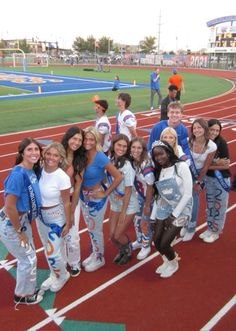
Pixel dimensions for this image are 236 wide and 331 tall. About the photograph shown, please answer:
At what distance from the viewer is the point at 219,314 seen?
145 inches

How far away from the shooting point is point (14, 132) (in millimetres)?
11805

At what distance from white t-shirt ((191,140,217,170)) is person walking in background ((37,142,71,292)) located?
1.92 metres

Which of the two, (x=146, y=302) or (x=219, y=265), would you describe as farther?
(x=219, y=265)

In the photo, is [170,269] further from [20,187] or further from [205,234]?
[20,187]

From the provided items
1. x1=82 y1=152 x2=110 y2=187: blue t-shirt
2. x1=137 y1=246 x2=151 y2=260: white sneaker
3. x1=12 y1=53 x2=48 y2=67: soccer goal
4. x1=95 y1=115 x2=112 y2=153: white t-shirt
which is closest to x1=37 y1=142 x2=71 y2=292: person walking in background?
x1=82 y1=152 x2=110 y2=187: blue t-shirt

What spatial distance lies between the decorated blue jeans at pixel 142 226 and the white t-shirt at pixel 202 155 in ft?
3.09

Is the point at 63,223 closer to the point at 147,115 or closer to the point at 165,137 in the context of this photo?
the point at 165,137

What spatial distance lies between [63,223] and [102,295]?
1.00 meters

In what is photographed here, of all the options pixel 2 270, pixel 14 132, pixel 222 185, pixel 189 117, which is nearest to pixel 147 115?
pixel 189 117

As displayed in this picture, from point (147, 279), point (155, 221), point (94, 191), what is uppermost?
point (94, 191)

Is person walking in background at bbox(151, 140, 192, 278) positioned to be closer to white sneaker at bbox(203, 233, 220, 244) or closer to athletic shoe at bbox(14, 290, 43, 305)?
white sneaker at bbox(203, 233, 220, 244)

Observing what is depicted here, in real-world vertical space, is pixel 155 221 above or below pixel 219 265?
above

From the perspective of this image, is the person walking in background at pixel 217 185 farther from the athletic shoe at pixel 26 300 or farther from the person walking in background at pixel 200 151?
the athletic shoe at pixel 26 300

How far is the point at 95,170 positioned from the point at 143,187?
734mm
